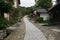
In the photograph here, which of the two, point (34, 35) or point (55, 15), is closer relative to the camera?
point (34, 35)

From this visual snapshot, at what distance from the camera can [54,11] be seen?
3453 cm

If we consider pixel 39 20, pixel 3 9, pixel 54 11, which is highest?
pixel 3 9

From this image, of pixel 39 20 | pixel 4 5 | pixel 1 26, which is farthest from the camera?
pixel 39 20

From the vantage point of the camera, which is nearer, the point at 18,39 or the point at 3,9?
the point at 18,39

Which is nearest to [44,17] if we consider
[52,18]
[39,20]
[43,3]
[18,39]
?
[39,20]

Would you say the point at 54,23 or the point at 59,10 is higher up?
the point at 59,10

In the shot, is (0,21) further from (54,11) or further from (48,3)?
(48,3)

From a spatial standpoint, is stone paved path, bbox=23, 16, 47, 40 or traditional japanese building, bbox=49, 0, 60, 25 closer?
stone paved path, bbox=23, 16, 47, 40

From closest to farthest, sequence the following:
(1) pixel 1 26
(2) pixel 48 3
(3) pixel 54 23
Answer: (1) pixel 1 26, (3) pixel 54 23, (2) pixel 48 3

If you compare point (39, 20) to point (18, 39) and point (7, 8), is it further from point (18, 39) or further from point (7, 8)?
point (18, 39)

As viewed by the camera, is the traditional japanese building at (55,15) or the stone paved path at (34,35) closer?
the stone paved path at (34,35)

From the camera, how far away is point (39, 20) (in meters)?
41.8

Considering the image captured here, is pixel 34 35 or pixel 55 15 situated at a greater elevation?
pixel 34 35

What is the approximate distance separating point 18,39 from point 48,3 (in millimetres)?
39356
